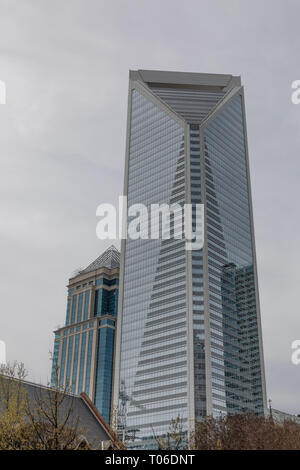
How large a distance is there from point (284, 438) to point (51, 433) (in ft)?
102

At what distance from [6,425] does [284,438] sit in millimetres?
33226

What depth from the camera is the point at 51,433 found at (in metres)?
38.4

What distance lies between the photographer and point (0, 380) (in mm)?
49531
